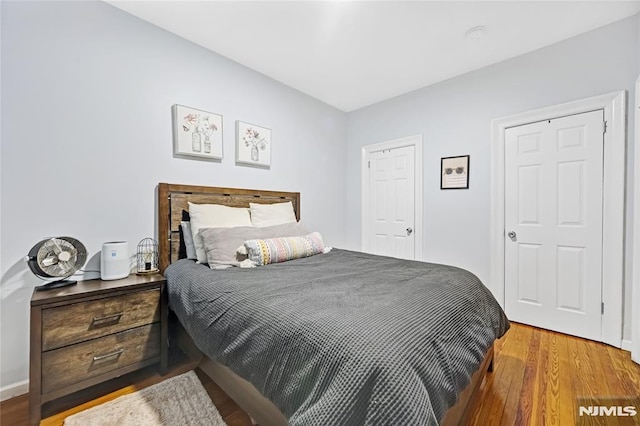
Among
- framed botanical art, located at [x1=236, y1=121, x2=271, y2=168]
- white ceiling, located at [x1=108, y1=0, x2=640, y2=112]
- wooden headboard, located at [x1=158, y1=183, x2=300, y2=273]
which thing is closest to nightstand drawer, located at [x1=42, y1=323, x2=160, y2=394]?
wooden headboard, located at [x1=158, y1=183, x2=300, y2=273]

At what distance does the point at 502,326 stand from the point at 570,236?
4.55 feet

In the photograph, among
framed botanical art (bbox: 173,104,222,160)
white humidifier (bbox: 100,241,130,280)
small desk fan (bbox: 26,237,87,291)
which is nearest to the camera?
small desk fan (bbox: 26,237,87,291)

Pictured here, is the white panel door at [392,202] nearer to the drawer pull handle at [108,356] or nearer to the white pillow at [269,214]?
the white pillow at [269,214]

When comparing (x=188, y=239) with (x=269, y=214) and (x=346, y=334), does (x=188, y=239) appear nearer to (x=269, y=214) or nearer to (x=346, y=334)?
(x=269, y=214)

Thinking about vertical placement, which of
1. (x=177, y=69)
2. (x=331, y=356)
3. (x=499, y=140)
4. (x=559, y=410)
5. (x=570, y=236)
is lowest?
(x=559, y=410)

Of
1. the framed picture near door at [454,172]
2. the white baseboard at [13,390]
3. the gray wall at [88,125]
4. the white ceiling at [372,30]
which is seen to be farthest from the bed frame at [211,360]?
the framed picture near door at [454,172]

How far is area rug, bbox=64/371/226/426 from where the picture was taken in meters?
1.40

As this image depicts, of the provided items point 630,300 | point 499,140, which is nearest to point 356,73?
point 499,140

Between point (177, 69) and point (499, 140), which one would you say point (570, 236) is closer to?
point (499, 140)

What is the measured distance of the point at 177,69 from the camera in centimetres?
234

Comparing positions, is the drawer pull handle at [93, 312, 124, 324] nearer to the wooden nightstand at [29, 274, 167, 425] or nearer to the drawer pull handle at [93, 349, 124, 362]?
the wooden nightstand at [29, 274, 167, 425]

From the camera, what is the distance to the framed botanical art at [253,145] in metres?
2.74

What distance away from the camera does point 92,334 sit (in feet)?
5.14

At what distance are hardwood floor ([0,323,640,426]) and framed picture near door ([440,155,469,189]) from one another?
5.33ft
